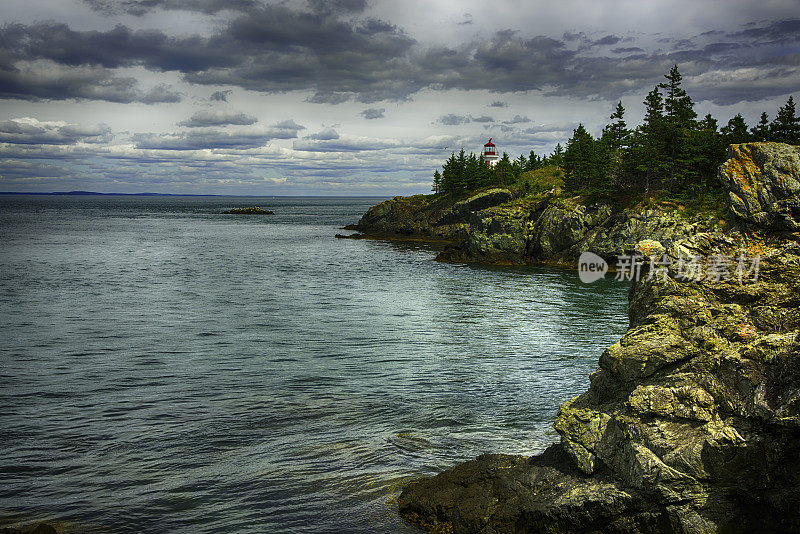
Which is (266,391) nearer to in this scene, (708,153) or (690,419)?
(690,419)

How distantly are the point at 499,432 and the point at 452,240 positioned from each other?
86.0m

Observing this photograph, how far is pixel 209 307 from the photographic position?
39.6 m

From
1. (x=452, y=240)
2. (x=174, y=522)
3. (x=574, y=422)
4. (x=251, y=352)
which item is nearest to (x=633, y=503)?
(x=574, y=422)

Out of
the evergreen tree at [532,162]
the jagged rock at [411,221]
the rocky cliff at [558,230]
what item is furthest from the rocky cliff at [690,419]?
the evergreen tree at [532,162]

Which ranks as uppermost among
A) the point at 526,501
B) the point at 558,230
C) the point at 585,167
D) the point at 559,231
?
the point at 585,167

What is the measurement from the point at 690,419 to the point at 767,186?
658cm

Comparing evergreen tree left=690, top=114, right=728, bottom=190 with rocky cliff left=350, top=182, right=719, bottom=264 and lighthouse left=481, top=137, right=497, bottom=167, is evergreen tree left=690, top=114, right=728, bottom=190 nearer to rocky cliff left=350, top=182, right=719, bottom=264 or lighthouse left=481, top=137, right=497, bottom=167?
rocky cliff left=350, top=182, right=719, bottom=264

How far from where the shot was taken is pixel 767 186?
12.9 metres

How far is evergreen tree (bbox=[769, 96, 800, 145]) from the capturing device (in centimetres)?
5256

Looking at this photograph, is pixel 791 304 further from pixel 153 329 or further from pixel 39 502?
pixel 153 329

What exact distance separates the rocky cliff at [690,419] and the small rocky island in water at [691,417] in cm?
3

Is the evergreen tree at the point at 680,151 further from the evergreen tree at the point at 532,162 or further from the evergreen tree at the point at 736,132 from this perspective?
the evergreen tree at the point at 532,162

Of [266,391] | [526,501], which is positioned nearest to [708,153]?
[266,391]

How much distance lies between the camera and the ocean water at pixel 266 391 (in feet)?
43.4
